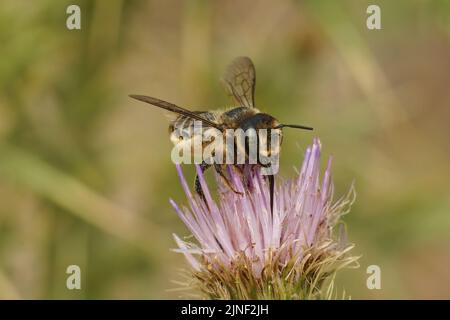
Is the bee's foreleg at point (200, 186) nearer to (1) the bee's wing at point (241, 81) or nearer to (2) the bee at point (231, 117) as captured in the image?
(2) the bee at point (231, 117)

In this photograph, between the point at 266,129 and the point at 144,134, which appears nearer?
the point at 266,129

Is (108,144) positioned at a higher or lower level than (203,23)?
lower

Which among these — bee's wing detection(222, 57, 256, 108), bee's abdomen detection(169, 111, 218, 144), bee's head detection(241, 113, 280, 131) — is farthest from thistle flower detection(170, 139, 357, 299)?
bee's wing detection(222, 57, 256, 108)

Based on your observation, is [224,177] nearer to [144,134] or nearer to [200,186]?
[200,186]

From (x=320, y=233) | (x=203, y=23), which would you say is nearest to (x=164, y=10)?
(x=203, y=23)

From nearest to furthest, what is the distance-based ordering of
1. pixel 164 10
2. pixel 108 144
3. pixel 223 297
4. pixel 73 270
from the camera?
1. pixel 223 297
2. pixel 73 270
3. pixel 108 144
4. pixel 164 10

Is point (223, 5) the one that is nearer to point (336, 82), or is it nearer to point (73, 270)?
point (336, 82)

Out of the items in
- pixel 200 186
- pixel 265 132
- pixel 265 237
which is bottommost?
pixel 265 237

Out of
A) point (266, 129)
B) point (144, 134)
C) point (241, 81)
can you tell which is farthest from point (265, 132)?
point (144, 134)
